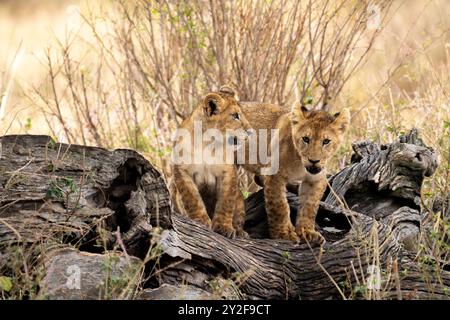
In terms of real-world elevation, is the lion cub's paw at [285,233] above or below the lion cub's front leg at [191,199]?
below

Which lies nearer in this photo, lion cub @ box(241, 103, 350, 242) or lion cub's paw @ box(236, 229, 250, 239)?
lion cub @ box(241, 103, 350, 242)

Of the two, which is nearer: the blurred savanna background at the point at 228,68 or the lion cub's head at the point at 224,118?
the lion cub's head at the point at 224,118

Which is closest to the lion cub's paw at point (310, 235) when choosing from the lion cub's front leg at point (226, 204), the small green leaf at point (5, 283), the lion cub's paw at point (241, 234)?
the lion cub's paw at point (241, 234)

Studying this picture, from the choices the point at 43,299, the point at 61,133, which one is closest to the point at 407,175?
the point at 43,299

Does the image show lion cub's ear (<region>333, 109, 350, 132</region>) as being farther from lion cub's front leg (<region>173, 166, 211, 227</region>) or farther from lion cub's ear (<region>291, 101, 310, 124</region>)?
lion cub's front leg (<region>173, 166, 211, 227</region>)

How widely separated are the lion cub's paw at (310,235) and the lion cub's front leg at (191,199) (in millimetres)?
746

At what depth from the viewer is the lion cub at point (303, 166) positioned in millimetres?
6895

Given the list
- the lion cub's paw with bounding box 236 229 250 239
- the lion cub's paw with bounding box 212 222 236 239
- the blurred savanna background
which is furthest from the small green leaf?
the blurred savanna background

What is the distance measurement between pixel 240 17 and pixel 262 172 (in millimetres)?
2512

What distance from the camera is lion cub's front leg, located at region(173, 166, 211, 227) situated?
23.4 feet

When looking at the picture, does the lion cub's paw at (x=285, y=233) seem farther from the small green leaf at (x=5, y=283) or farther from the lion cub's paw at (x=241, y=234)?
the small green leaf at (x=5, y=283)

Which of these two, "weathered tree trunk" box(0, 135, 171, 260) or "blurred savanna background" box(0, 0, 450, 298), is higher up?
"blurred savanna background" box(0, 0, 450, 298)
